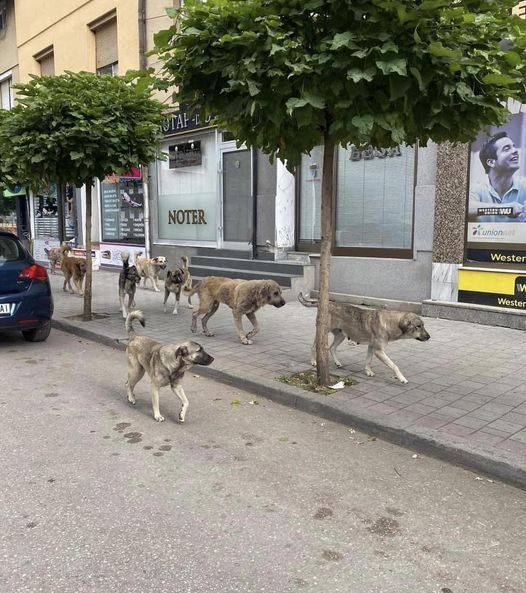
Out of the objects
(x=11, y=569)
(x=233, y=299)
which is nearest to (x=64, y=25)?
(x=233, y=299)

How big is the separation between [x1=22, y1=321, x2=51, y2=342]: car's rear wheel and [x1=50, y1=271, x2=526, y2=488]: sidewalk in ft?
2.07

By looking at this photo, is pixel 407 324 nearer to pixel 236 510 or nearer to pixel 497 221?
pixel 236 510

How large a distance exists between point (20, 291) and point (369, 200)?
653cm

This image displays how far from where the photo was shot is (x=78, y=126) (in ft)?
25.5

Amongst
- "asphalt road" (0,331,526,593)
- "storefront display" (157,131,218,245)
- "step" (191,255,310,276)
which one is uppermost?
"storefront display" (157,131,218,245)

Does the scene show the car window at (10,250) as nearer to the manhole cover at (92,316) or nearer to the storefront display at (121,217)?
the manhole cover at (92,316)

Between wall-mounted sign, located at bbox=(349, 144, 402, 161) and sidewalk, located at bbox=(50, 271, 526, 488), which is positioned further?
wall-mounted sign, located at bbox=(349, 144, 402, 161)

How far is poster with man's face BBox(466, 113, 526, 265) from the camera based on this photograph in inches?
322

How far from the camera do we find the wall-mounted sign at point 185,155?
1463 cm

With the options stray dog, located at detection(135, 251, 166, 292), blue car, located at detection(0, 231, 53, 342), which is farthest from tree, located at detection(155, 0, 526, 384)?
stray dog, located at detection(135, 251, 166, 292)

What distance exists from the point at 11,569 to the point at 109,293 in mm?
10555

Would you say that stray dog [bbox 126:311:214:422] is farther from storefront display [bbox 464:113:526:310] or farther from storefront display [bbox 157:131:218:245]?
storefront display [bbox 157:131:218:245]

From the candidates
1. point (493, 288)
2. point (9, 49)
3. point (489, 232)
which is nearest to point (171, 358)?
point (493, 288)

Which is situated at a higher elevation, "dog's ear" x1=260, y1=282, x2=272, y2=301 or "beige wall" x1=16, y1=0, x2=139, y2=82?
"beige wall" x1=16, y1=0, x2=139, y2=82
